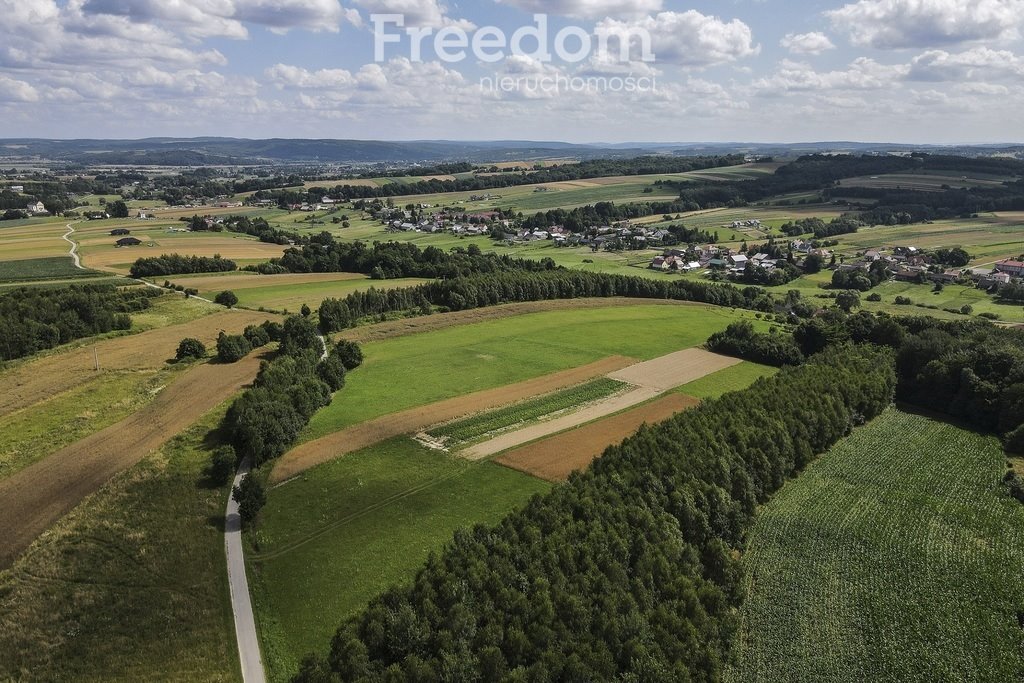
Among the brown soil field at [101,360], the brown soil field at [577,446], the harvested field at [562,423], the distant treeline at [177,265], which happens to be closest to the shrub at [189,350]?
the brown soil field at [101,360]

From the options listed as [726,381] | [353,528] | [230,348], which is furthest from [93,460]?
[726,381]

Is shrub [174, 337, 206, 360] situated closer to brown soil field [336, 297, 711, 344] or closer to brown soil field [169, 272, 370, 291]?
brown soil field [336, 297, 711, 344]

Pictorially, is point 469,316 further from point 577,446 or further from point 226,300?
point 577,446

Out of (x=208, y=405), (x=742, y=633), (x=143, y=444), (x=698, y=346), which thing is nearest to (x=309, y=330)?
(x=208, y=405)

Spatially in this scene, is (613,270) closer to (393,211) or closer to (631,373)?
(631,373)

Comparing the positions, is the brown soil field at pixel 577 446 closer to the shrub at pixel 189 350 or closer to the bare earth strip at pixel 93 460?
the bare earth strip at pixel 93 460

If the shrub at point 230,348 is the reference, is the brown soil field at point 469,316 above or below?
below
